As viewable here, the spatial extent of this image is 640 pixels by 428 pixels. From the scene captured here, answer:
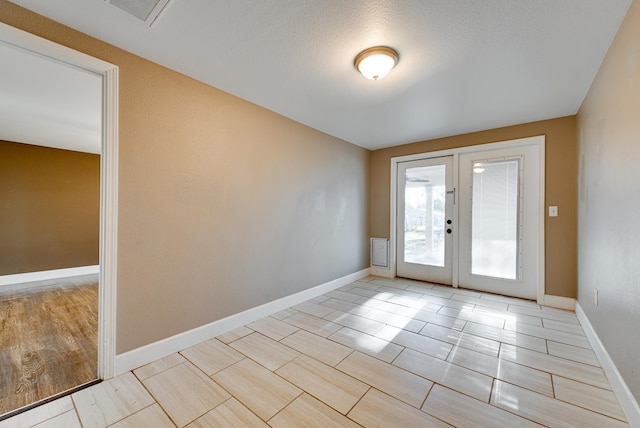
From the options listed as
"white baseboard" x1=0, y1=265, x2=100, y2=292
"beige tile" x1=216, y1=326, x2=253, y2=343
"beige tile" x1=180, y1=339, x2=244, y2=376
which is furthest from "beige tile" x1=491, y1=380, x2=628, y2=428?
"white baseboard" x1=0, y1=265, x2=100, y2=292

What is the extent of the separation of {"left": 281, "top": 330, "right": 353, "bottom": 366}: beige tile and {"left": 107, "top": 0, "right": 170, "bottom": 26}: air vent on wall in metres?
2.54

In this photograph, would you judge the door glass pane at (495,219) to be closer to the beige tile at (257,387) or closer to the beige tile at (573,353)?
the beige tile at (573,353)

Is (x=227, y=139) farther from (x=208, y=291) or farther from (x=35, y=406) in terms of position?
(x=35, y=406)

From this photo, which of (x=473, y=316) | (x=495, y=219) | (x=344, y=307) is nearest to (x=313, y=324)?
(x=344, y=307)

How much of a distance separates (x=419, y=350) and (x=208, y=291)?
75.7 inches

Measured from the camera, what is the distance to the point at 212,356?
6.72 feet

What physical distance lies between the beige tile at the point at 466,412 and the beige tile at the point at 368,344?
1.54 ft

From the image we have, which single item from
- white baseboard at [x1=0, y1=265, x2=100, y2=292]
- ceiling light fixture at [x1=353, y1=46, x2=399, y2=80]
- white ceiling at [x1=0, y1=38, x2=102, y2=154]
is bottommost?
white baseboard at [x1=0, y1=265, x2=100, y2=292]

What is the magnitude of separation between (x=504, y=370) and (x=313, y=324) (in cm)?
161

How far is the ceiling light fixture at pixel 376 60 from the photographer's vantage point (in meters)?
1.82

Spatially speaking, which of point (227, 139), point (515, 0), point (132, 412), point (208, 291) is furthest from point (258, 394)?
point (515, 0)

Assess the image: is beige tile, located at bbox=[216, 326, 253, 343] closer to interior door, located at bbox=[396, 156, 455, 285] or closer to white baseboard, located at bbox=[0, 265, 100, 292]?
interior door, located at bbox=[396, 156, 455, 285]

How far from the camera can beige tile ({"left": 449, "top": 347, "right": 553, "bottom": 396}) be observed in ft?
5.58

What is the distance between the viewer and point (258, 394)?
162 cm
